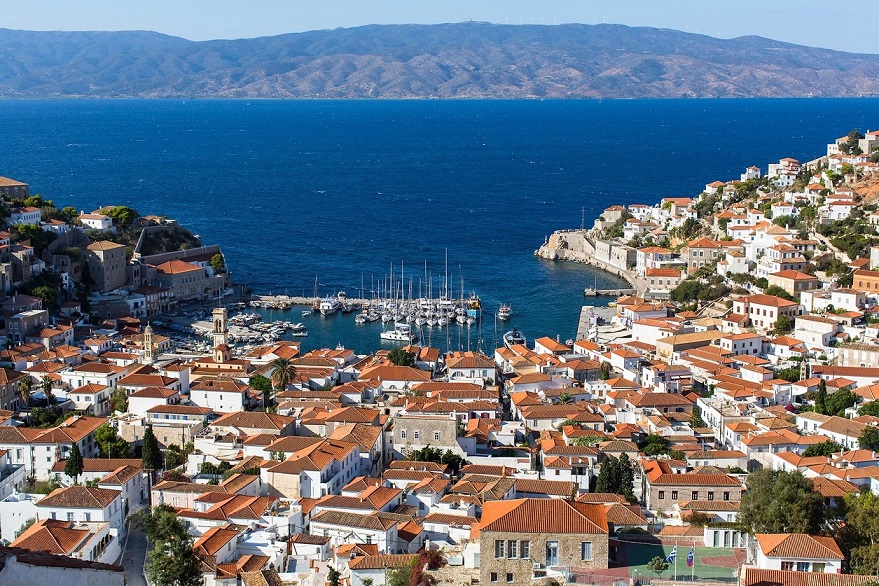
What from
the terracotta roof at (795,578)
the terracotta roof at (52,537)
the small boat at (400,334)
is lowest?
the small boat at (400,334)

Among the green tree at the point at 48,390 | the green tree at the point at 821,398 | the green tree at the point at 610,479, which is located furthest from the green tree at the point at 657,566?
the green tree at the point at 48,390

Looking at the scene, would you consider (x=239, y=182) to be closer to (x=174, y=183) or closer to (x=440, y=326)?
(x=174, y=183)

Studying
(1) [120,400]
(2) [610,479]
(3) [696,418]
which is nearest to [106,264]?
(1) [120,400]

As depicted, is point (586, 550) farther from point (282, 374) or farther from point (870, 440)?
point (282, 374)

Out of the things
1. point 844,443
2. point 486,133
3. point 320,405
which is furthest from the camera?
point 486,133

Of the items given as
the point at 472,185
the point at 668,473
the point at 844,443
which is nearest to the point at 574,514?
the point at 668,473

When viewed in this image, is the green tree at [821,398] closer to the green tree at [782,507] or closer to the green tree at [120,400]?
the green tree at [782,507]

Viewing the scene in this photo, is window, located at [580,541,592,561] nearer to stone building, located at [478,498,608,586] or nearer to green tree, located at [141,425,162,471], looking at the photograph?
stone building, located at [478,498,608,586]
